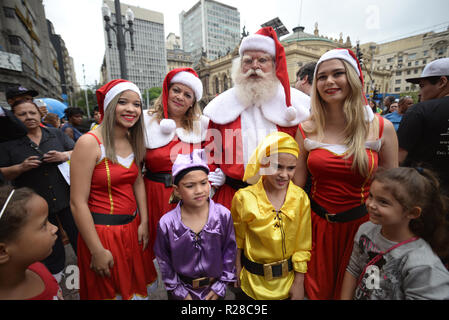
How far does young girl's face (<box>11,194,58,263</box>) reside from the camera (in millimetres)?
1129

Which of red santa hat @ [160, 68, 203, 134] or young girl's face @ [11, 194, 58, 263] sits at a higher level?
red santa hat @ [160, 68, 203, 134]

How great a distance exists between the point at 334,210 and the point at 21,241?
2.10m

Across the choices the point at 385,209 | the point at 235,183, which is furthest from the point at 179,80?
the point at 385,209

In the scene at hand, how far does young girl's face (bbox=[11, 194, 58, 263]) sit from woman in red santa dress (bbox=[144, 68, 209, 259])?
1.07m

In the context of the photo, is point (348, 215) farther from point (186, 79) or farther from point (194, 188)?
point (186, 79)

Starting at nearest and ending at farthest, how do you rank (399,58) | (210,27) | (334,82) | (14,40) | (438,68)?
1. (334,82)
2. (438,68)
3. (14,40)
4. (399,58)
5. (210,27)

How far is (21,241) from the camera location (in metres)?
1.13

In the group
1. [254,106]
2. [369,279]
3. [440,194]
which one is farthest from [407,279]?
[254,106]

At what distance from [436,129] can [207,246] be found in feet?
8.26

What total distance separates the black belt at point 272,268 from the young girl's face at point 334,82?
1413 mm

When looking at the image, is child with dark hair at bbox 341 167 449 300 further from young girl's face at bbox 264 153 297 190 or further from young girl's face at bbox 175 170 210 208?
young girl's face at bbox 175 170 210 208

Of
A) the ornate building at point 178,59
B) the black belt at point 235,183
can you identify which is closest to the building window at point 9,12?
the black belt at point 235,183

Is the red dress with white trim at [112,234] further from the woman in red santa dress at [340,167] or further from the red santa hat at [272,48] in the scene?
the red santa hat at [272,48]

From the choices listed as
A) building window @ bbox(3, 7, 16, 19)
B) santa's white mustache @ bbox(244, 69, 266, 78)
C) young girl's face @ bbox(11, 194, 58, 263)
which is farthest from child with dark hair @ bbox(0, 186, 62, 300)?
building window @ bbox(3, 7, 16, 19)
